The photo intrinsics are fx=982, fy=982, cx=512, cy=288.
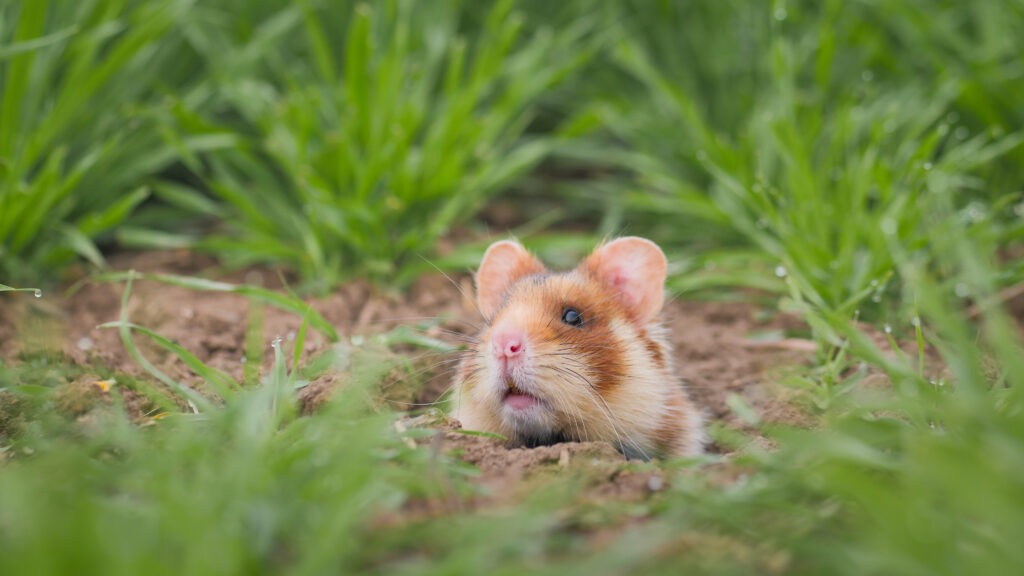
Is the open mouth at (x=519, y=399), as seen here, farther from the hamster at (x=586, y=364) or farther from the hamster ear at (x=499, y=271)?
the hamster ear at (x=499, y=271)

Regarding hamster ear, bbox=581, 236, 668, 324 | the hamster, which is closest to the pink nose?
the hamster

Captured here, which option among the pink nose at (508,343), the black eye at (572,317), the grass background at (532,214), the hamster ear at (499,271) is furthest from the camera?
the hamster ear at (499,271)

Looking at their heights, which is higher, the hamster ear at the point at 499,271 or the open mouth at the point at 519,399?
the hamster ear at the point at 499,271

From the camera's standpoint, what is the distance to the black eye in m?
3.44

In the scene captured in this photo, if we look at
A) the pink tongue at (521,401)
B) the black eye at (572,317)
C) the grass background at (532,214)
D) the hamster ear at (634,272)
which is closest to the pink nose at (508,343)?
the pink tongue at (521,401)

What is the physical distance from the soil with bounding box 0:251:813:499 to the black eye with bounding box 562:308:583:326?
1.59 ft

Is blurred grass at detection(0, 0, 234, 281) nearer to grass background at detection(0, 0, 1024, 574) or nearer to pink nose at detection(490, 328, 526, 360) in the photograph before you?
grass background at detection(0, 0, 1024, 574)

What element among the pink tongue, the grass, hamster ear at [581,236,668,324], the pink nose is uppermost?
the grass

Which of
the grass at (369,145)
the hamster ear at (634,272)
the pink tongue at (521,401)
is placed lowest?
the pink tongue at (521,401)

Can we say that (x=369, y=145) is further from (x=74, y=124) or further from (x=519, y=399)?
(x=519, y=399)

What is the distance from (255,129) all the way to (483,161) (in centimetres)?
141

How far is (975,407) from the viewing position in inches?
83.7

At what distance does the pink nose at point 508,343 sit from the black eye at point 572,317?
28cm

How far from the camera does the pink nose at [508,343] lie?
3.17m
